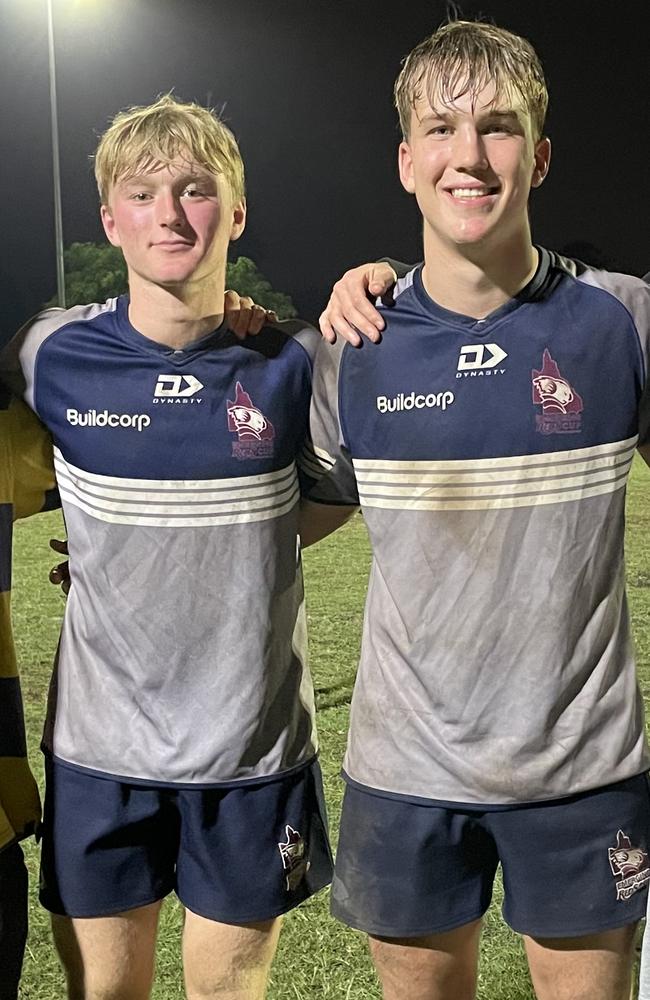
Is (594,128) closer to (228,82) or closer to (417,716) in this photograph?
(228,82)

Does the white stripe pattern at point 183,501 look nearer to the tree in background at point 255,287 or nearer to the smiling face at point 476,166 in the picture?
the tree in background at point 255,287

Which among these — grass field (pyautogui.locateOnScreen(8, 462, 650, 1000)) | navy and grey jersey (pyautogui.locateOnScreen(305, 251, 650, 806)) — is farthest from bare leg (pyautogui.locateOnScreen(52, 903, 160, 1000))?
navy and grey jersey (pyautogui.locateOnScreen(305, 251, 650, 806))

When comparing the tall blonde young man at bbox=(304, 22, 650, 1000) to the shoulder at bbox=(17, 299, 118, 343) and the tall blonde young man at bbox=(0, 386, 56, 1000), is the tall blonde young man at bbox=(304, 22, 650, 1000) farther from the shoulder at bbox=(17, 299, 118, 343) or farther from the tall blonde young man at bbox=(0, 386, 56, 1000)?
the tall blonde young man at bbox=(0, 386, 56, 1000)

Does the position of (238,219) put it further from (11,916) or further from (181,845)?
(11,916)

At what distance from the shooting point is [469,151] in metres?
1.45

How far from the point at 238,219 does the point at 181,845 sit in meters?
0.91

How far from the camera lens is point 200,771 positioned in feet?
5.38

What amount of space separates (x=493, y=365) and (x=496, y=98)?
333 millimetres

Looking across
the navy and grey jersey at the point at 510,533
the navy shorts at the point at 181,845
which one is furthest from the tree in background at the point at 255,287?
the navy shorts at the point at 181,845

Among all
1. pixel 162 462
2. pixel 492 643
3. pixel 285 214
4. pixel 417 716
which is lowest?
pixel 417 716

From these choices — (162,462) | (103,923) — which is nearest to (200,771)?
(103,923)

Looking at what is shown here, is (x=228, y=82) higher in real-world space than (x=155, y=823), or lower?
higher

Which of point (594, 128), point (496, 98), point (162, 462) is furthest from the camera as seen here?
point (594, 128)

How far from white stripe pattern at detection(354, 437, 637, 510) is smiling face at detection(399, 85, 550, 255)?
0.28m
